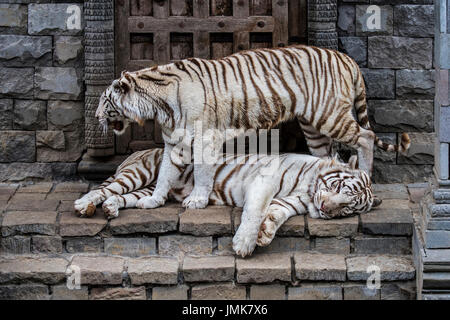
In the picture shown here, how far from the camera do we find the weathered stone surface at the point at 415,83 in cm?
743

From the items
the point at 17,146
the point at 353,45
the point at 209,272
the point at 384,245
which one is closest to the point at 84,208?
the point at 209,272

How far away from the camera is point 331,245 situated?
21.0 ft

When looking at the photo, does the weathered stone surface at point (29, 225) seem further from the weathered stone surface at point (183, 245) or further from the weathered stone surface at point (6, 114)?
the weathered stone surface at point (6, 114)

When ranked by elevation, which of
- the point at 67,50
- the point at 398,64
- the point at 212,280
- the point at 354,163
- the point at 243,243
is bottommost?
the point at 212,280

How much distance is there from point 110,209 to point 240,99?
1.26m

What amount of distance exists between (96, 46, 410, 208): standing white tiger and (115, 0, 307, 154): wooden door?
0.42m

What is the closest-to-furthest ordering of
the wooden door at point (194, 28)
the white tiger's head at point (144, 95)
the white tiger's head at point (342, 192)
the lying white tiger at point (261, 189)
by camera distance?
the lying white tiger at point (261, 189) → the white tiger's head at point (342, 192) → the white tiger's head at point (144, 95) → the wooden door at point (194, 28)

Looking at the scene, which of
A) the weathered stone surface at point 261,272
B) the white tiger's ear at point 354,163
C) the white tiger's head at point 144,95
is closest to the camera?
the weathered stone surface at point 261,272

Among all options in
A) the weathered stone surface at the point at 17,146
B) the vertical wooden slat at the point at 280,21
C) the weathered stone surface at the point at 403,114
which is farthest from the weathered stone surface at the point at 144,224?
the weathered stone surface at the point at 403,114

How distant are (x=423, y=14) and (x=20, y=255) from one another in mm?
3646

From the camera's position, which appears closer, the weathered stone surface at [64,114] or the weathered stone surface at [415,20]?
the weathered stone surface at [415,20]

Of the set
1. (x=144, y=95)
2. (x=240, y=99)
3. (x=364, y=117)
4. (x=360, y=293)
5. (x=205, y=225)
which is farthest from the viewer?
(x=364, y=117)

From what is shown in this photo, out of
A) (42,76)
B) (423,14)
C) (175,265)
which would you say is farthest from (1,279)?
(423,14)

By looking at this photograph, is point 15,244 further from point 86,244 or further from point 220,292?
point 220,292
